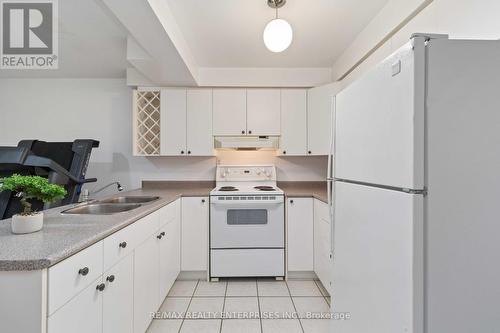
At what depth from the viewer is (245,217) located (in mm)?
2588

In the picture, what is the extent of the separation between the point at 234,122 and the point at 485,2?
2.20 m

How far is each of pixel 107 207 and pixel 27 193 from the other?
100 cm

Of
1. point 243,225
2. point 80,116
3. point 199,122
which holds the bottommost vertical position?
point 243,225

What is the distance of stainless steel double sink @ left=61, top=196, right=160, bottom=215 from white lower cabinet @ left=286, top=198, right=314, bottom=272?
1377mm

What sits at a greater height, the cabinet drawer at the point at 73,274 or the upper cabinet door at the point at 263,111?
the upper cabinet door at the point at 263,111

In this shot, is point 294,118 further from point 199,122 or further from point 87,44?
point 87,44

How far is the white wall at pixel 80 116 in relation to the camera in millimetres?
3197

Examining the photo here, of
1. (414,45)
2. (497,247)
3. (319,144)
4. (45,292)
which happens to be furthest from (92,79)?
(497,247)

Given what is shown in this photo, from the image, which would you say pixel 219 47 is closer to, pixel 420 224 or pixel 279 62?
pixel 279 62

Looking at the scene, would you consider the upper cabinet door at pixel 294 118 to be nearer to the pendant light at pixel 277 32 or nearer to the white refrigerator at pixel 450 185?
the pendant light at pixel 277 32

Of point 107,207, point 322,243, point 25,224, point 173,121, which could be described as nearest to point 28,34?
point 173,121

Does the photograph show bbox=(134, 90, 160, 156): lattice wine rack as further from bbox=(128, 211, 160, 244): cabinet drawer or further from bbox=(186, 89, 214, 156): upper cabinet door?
bbox=(128, 211, 160, 244): cabinet drawer

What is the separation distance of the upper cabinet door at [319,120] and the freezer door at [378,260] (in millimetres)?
1361

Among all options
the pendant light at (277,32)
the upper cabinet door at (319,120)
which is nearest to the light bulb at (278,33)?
the pendant light at (277,32)
